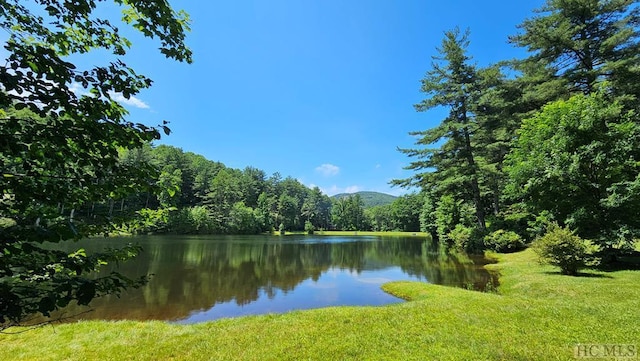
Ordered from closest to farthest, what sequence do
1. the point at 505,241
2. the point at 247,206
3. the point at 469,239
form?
1. the point at 505,241
2. the point at 469,239
3. the point at 247,206

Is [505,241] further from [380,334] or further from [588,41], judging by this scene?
[380,334]

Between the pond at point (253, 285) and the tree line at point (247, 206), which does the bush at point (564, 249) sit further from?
the tree line at point (247, 206)

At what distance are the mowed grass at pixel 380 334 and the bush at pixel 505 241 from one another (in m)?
14.8

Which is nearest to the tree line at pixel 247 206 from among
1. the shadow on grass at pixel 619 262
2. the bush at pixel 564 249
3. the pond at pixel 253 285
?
A: the pond at pixel 253 285

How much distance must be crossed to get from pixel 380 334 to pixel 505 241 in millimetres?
21901

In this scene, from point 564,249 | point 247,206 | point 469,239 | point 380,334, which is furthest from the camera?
point 247,206

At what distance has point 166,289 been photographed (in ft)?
52.3

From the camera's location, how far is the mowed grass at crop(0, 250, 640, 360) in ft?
21.1

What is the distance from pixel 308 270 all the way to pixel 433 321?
51.9ft

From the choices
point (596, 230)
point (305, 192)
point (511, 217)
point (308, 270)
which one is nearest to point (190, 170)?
point (305, 192)

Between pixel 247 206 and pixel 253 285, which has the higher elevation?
pixel 247 206

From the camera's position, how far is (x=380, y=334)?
746cm

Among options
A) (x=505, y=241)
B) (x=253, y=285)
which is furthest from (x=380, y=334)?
(x=505, y=241)

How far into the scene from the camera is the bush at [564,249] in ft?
45.7
